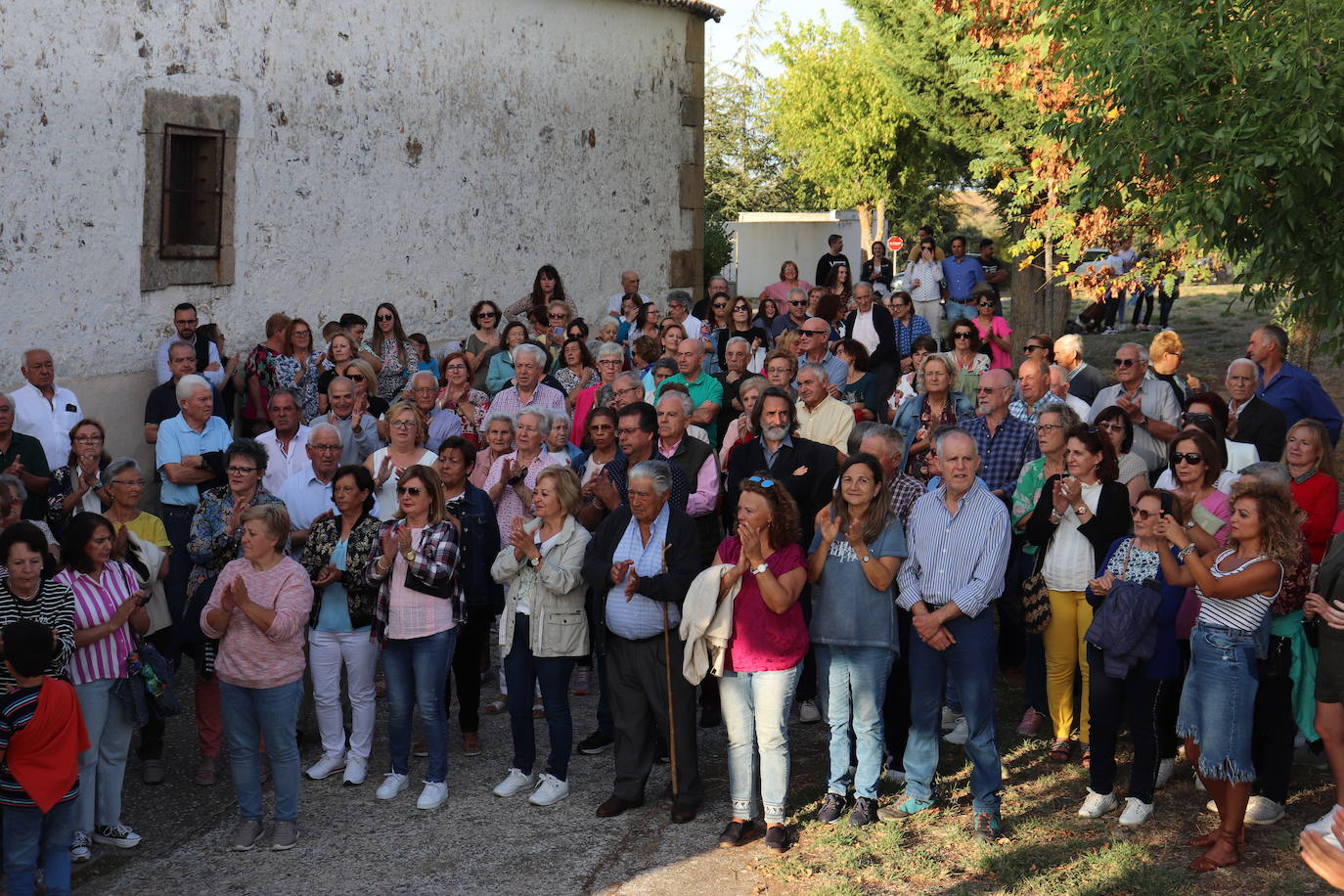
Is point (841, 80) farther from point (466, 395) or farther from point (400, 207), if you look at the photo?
point (466, 395)

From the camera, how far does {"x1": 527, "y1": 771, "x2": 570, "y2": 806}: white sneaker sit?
6941 millimetres

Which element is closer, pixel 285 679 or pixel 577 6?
pixel 285 679

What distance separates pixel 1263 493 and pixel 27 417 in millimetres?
7491

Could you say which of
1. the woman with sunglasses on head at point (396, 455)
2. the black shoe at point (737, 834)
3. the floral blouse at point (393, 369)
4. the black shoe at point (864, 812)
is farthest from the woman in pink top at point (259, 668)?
the floral blouse at point (393, 369)

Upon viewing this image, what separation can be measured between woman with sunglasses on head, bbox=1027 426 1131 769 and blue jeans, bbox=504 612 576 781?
8.09ft

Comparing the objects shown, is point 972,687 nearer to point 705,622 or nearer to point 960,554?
point 960,554

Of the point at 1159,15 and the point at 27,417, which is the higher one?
the point at 1159,15

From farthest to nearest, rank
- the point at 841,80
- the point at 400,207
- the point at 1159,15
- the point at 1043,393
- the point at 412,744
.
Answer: the point at 841,80 < the point at 400,207 < the point at 1043,393 < the point at 1159,15 < the point at 412,744

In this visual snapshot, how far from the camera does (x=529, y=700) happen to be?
23.2 ft

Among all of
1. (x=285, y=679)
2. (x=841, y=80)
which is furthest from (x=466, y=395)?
(x=841, y=80)

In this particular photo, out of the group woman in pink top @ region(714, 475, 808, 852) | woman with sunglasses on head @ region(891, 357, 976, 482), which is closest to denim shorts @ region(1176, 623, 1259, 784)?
woman in pink top @ region(714, 475, 808, 852)

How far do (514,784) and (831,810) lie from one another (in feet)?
5.34

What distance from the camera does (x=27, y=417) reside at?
9219 millimetres

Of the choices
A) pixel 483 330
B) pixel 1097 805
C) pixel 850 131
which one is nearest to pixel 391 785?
pixel 1097 805
